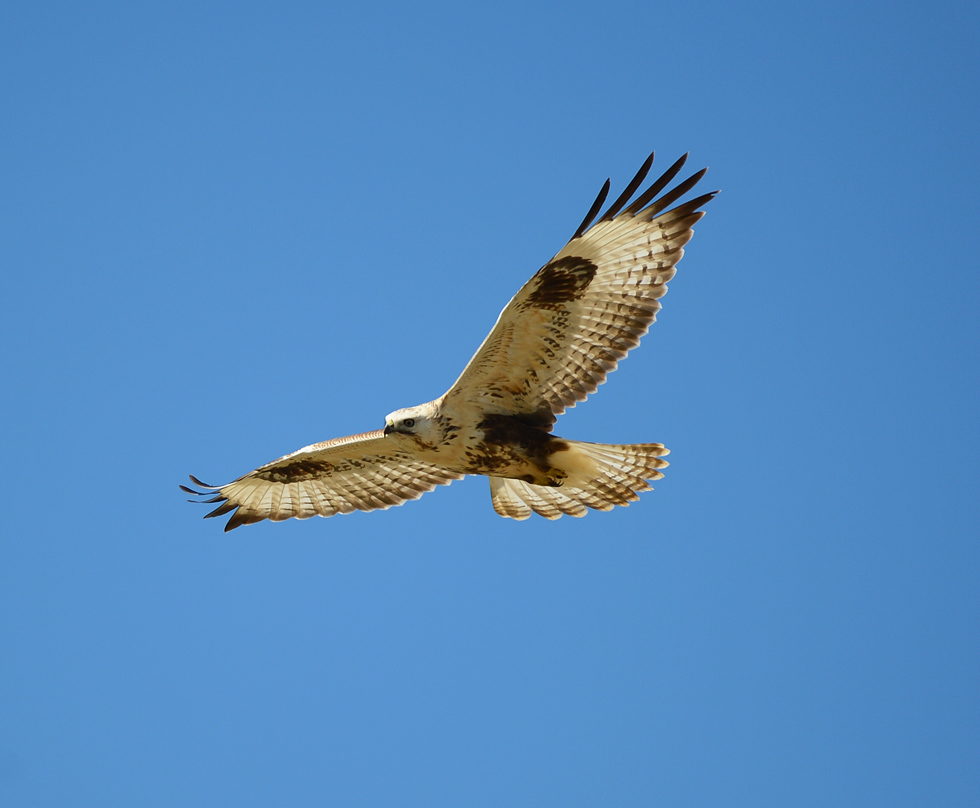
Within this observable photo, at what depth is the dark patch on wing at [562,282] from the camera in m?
7.52

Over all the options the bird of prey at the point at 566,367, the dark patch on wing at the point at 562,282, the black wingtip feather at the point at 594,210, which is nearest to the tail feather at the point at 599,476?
the bird of prey at the point at 566,367

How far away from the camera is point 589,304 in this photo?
7.66 metres

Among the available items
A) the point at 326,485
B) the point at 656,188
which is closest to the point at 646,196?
the point at 656,188

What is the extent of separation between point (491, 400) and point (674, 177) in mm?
2041

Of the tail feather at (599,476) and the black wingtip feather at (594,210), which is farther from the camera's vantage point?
the tail feather at (599,476)

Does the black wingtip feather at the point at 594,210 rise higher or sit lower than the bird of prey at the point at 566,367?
higher

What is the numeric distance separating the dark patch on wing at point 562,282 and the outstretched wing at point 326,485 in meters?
2.24

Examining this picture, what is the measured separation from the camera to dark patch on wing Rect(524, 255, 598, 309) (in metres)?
7.52

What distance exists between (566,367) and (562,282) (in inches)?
25.8

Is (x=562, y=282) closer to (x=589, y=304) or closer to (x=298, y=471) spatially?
(x=589, y=304)

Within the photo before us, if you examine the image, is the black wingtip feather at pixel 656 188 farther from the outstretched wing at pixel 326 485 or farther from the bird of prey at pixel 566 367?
the outstretched wing at pixel 326 485

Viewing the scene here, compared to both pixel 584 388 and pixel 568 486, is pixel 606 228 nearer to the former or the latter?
pixel 584 388

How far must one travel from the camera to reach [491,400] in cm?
792

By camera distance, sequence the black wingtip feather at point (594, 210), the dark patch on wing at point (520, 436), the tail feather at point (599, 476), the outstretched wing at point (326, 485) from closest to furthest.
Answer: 1. the black wingtip feather at point (594, 210)
2. the dark patch on wing at point (520, 436)
3. the tail feather at point (599, 476)
4. the outstretched wing at point (326, 485)
